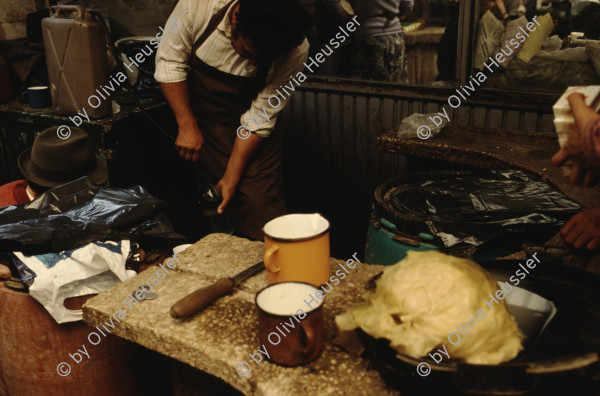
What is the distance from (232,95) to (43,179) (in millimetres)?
1206

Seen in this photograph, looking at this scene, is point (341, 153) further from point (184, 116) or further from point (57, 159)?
point (57, 159)

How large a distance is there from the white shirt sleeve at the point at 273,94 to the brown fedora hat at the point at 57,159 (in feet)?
3.06

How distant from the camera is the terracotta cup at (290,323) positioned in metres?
1.24

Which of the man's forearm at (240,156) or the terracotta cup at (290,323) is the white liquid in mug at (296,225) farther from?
the man's forearm at (240,156)

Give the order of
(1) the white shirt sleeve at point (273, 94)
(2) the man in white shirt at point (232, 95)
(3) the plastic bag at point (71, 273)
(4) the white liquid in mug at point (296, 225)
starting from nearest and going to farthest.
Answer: (4) the white liquid in mug at point (296, 225)
(3) the plastic bag at point (71, 273)
(2) the man in white shirt at point (232, 95)
(1) the white shirt sleeve at point (273, 94)

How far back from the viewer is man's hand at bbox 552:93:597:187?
4.37 ft

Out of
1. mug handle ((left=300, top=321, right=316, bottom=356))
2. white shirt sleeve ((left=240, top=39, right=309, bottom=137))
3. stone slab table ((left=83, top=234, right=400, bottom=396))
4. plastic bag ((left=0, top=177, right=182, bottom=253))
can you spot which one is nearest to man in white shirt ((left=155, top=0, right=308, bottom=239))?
white shirt sleeve ((left=240, top=39, right=309, bottom=137))

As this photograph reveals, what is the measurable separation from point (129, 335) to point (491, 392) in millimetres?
1039

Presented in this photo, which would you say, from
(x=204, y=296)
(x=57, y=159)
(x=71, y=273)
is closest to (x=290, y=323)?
(x=204, y=296)

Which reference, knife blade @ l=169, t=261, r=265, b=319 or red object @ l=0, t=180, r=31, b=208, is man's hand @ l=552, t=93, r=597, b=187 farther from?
red object @ l=0, t=180, r=31, b=208

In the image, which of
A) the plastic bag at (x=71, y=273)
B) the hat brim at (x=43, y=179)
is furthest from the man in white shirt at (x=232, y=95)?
the plastic bag at (x=71, y=273)

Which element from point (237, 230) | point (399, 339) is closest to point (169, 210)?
point (237, 230)

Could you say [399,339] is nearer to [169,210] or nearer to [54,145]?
[54,145]

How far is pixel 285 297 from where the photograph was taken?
137 cm
